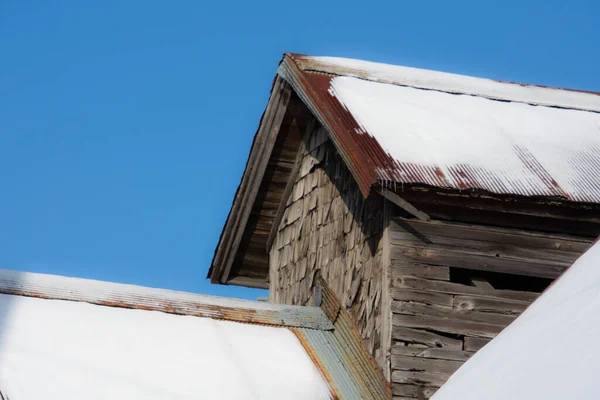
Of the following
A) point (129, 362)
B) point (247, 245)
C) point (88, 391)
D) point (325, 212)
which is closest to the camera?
point (88, 391)

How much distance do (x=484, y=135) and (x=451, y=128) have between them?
0.38 metres

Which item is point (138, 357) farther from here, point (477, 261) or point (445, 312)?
point (477, 261)

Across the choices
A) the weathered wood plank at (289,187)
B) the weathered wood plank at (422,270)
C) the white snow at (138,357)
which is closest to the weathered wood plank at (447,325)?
the weathered wood plank at (422,270)

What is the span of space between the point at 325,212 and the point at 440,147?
2028mm

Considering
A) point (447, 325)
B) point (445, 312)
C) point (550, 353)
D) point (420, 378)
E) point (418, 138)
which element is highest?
point (418, 138)

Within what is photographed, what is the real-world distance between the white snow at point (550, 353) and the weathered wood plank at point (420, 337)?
315 centimetres

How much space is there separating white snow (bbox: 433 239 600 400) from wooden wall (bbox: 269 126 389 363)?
11.9 ft

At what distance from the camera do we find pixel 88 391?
8.92 m

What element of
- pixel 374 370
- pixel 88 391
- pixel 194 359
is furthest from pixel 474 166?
pixel 88 391

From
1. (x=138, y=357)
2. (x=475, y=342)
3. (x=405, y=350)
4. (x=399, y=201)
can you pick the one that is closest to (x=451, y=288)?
(x=475, y=342)

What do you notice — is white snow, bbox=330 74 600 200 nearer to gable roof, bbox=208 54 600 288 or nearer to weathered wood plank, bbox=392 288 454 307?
gable roof, bbox=208 54 600 288

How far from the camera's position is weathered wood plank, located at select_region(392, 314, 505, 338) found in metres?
10.2

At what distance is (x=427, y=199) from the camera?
10.3 m

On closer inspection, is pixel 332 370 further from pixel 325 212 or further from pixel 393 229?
pixel 325 212
